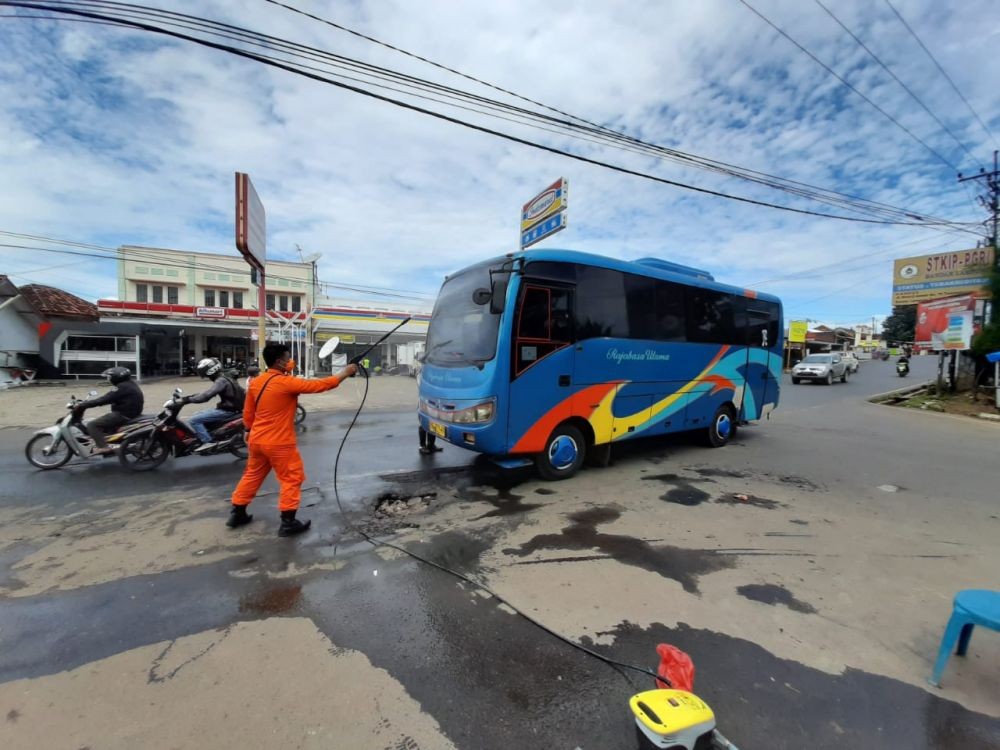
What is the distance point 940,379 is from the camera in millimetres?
17578

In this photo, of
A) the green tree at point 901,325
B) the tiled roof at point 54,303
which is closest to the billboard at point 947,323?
the tiled roof at point 54,303

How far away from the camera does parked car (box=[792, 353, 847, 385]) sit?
932 inches

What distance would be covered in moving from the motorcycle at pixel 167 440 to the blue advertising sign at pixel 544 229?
24.5ft

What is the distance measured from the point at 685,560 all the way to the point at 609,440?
2767 mm

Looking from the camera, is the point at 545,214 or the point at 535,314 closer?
the point at 535,314

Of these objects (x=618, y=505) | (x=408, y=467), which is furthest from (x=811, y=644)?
(x=408, y=467)

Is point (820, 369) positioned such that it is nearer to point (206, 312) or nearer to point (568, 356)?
point (568, 356)

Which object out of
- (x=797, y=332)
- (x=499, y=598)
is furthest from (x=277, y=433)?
(x=797, y=332)

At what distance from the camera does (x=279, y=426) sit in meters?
4.05

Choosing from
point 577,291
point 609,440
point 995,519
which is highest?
point 577,291

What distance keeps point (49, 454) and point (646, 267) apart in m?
9.38

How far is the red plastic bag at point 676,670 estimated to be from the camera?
197cm

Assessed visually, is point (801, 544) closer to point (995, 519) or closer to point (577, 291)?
point (995, 519)

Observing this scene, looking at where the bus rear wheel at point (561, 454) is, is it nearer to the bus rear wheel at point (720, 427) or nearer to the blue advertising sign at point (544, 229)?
the bus rear wheel at point (720, 427)
